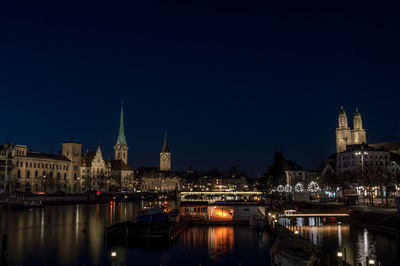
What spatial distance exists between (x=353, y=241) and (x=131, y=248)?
29951 mm

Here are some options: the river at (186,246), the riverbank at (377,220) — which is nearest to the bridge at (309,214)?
the riverbank at (377,220)

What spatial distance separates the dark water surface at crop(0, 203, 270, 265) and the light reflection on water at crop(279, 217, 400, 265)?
802cm

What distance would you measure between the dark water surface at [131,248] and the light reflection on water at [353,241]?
26.3 feet

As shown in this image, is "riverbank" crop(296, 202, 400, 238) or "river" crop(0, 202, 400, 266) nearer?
"river" crop(0, 202, 400, 266)

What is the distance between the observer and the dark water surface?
4691 cm

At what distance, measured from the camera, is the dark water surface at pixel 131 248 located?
154 feet

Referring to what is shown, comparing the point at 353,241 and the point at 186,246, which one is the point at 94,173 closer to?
the point at 186,246

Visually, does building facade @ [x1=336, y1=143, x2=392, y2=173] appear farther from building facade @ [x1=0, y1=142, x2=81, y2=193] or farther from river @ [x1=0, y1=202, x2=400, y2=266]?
building facade @ [x1=0, y1=142, x2=81, y2=193]

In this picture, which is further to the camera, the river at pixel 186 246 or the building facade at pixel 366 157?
the building facade at pixel 366 157

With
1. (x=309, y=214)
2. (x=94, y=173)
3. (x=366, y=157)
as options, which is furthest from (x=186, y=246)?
(x=94, y=173)

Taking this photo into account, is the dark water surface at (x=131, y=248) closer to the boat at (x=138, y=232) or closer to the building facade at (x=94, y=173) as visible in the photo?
the boat at (x=138, y=232)

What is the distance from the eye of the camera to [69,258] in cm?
4766

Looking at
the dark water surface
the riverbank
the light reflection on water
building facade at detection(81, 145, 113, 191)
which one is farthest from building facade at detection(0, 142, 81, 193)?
the riverbank

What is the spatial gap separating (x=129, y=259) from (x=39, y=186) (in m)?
122
